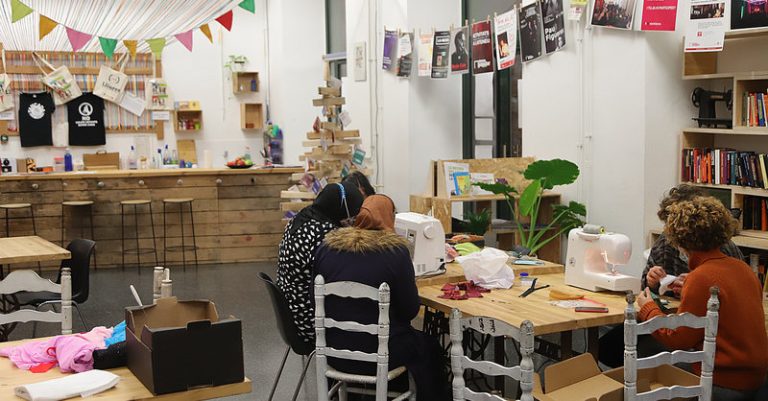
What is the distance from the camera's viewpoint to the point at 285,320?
171 inches

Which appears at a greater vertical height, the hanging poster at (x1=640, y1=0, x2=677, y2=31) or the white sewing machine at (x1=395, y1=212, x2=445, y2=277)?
the hanging poster at (x1=640, y1=0, x2=677, y2=31)

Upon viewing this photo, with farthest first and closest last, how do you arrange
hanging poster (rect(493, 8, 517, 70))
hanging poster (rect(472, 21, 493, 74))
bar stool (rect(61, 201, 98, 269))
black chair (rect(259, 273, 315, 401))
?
bar stool (rect(61, 201, 98, 269)) < hanging poster (rect(472, 21, 493, 74)) < hanging poster (rect(493, 8, 517, 70)) < black chair (rect(259, 273, 315, 401))

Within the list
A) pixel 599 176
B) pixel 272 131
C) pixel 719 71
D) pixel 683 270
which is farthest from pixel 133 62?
pixel 683 270

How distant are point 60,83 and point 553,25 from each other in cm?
684

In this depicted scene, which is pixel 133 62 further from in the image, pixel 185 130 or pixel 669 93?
pixel 669 93

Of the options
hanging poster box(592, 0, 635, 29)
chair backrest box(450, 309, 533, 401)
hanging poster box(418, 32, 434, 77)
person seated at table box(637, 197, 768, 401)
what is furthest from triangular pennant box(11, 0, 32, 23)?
person seated at table box(637, 197, 768, 401)

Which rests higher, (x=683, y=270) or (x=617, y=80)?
(x=617, y=80)

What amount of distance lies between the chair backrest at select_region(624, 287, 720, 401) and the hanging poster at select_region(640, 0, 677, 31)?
309cm

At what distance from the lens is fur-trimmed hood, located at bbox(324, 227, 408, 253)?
3902 mm

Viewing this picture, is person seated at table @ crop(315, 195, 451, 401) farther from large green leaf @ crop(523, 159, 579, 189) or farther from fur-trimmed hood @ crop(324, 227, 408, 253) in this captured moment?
large green leaf @ crop(523, 159, 579, 189)

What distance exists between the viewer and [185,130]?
38.4 ft

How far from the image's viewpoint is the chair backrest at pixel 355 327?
362 centimetres

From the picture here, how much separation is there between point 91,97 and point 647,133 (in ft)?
25.1

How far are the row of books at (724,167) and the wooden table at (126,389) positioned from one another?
3825mm
